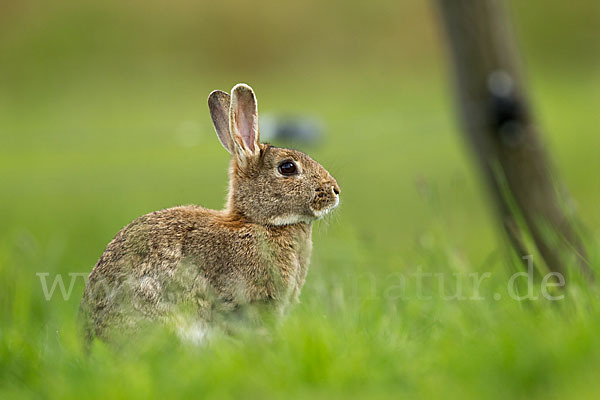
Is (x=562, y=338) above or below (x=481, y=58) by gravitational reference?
below

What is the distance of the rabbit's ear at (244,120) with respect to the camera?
13.0ft

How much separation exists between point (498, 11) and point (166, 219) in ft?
11.1

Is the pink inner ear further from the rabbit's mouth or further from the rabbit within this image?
the rabbit's mouth

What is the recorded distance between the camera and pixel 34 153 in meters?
13.9

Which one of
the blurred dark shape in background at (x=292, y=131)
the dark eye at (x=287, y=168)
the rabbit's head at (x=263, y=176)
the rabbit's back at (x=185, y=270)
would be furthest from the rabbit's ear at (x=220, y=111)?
the blurred dark shape in background at (x=292, y=131)

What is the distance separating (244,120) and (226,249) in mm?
701

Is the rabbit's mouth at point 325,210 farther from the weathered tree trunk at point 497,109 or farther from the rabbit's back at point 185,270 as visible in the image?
the weathered tree trunk at point 497,109

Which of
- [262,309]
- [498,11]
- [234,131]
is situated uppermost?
[498,11]

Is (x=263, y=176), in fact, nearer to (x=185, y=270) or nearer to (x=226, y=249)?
(x=226, y=249)

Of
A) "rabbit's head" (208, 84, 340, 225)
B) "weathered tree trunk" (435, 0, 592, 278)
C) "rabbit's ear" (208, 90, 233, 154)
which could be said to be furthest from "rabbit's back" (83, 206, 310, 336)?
"weathered tree trunk" (435, 0, 592, 278)

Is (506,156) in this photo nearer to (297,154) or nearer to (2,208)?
(297,154)

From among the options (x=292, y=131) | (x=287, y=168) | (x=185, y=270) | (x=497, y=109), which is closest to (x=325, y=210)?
(x=287, y=168)

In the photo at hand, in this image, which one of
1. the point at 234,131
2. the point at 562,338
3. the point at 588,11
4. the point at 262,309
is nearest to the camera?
the point at 562,338

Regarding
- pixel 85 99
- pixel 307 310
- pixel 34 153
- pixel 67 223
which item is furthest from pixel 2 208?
pixel 85 99
